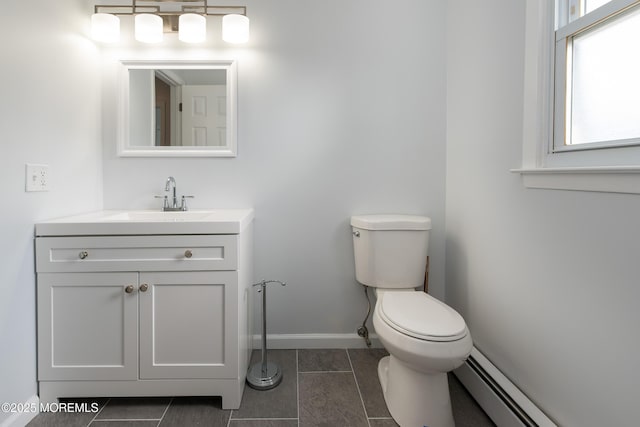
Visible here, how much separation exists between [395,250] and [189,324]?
1025 mm

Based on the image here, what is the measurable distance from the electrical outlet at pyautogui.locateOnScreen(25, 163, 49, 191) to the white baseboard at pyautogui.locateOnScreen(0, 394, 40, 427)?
86cm

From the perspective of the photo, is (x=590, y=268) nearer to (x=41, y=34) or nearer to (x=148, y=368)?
(x=148, y=368)

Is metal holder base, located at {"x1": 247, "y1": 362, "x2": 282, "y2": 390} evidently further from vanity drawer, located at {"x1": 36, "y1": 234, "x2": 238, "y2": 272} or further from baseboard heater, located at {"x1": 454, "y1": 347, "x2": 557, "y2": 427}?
baseboard heater, located at {"x1": 454, "y1": 347, "x2": 557, "y2": 427}

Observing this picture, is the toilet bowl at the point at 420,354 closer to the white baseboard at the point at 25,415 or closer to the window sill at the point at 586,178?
the window sill at the point at 586,178

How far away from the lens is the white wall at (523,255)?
2.82ft

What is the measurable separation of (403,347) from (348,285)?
2.41 ft

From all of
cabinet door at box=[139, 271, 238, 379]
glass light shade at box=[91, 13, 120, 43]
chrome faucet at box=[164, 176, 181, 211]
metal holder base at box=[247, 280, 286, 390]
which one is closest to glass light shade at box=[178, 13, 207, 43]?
glass light shade at box=[91, 13, 120, 43]

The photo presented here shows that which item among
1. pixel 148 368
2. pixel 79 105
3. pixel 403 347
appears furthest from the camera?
pixel 79 105

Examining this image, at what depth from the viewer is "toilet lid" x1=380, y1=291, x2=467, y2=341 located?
1133 millimetres

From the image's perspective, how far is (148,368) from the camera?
4.33 ft

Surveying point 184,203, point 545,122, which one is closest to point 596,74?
point 545,122

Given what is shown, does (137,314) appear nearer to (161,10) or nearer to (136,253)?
(136,253)

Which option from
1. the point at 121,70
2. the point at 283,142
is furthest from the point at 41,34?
the point at 283,142

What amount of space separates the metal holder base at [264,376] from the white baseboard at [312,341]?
21cm
